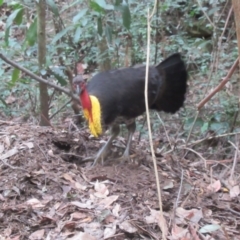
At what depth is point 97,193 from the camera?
387 cm

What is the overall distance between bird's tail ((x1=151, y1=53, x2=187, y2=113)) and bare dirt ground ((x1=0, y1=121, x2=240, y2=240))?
20.7 inches

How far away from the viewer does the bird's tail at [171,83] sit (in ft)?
16.7

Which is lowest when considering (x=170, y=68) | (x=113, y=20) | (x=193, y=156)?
(x=193, y=156)

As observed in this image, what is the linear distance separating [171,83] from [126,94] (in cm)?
68

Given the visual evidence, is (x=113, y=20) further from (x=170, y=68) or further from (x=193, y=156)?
(x=193, y=156)

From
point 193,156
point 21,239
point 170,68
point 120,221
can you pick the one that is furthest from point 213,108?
point 21,239

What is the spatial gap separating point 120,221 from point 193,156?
8.18ft

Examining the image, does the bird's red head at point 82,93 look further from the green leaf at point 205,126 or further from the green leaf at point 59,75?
the green leaf at point 205,126

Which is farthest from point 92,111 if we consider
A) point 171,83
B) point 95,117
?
point 171,83

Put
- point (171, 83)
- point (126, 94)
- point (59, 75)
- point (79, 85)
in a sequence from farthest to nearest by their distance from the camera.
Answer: point (171, 83) < point (59, 75) < point (126, 94) < point (79, 85)

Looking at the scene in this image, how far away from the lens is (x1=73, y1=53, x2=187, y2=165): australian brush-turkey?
172 inches

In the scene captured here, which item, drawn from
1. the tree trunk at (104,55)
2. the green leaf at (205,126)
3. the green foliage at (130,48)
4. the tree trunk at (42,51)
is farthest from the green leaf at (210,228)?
the tree trunk at (104,55)

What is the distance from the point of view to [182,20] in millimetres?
8570

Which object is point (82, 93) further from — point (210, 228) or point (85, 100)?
point (210, 228)
